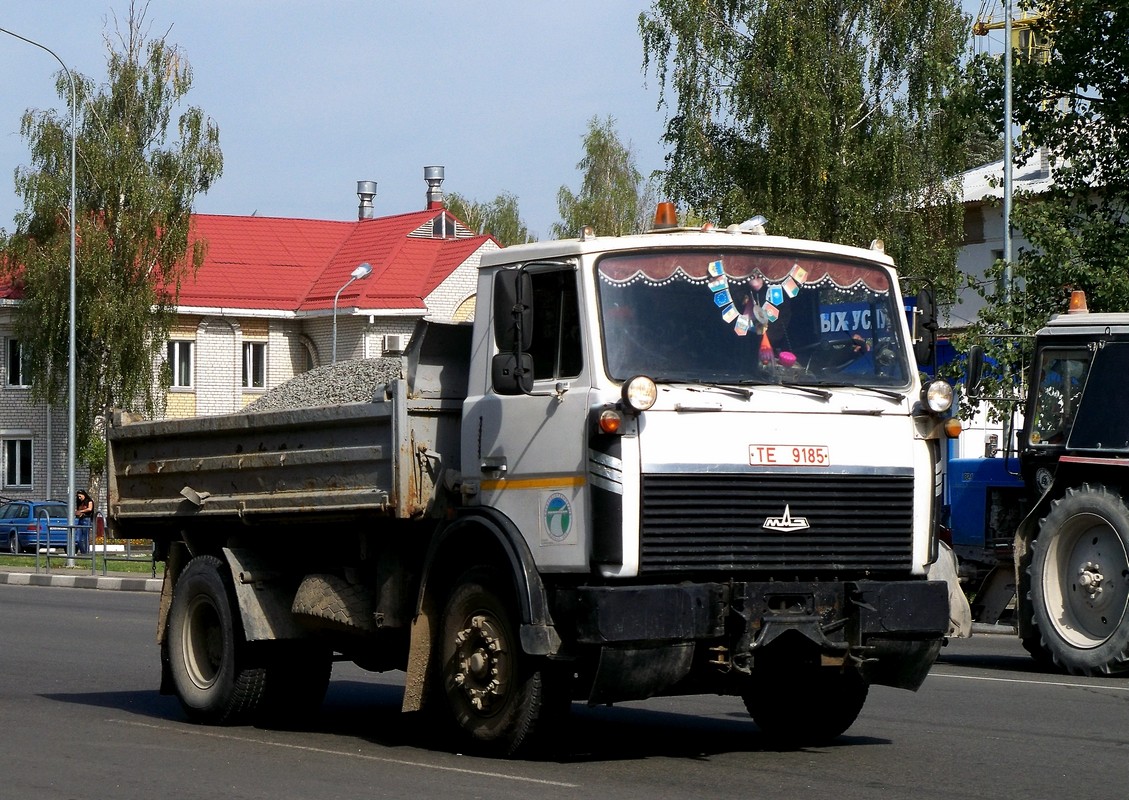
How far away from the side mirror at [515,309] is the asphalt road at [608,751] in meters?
2.13

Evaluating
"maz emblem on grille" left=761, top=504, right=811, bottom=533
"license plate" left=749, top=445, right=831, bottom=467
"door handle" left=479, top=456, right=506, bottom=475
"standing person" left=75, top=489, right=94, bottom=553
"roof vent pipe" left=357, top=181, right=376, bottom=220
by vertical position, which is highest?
"roof vent pipe" left=357, top=181, right=376, bottom=220

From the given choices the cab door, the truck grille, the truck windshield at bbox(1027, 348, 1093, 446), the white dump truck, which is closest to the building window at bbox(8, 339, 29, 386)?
the truck windshield at bbox(1027, 348, 1093, 446)

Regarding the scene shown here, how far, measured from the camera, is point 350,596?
10.2 meters

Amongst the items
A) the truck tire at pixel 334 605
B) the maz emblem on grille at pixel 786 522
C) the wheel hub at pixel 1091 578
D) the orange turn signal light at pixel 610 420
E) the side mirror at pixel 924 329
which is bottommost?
the wheel hub at pixel 1091 578

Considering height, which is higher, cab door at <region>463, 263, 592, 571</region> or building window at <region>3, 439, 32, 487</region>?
cab door at <region>463, 263, 592, 571</region>

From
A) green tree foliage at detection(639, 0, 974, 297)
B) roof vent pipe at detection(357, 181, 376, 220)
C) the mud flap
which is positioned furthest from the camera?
roof vent pipe at detection(357, 181, 376, 220)

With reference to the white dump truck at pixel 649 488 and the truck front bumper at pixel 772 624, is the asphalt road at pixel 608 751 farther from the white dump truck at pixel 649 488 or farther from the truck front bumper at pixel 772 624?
the truck front bumper at pixel 772 624

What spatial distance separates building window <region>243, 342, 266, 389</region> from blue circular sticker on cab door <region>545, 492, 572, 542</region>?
1889 inches

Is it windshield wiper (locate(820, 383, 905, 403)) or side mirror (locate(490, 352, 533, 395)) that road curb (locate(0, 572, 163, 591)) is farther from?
windshield wiper (locate(820, 383, 905, 403))

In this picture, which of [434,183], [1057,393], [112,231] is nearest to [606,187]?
[434,183]

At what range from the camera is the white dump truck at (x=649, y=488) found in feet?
28.1

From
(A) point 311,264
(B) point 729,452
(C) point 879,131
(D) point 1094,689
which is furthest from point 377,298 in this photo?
(B) point 729,452

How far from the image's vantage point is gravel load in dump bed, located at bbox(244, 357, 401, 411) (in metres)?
10.4

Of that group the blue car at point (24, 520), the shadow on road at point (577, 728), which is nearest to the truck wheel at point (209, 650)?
the shadow on road at point (577, 728)
